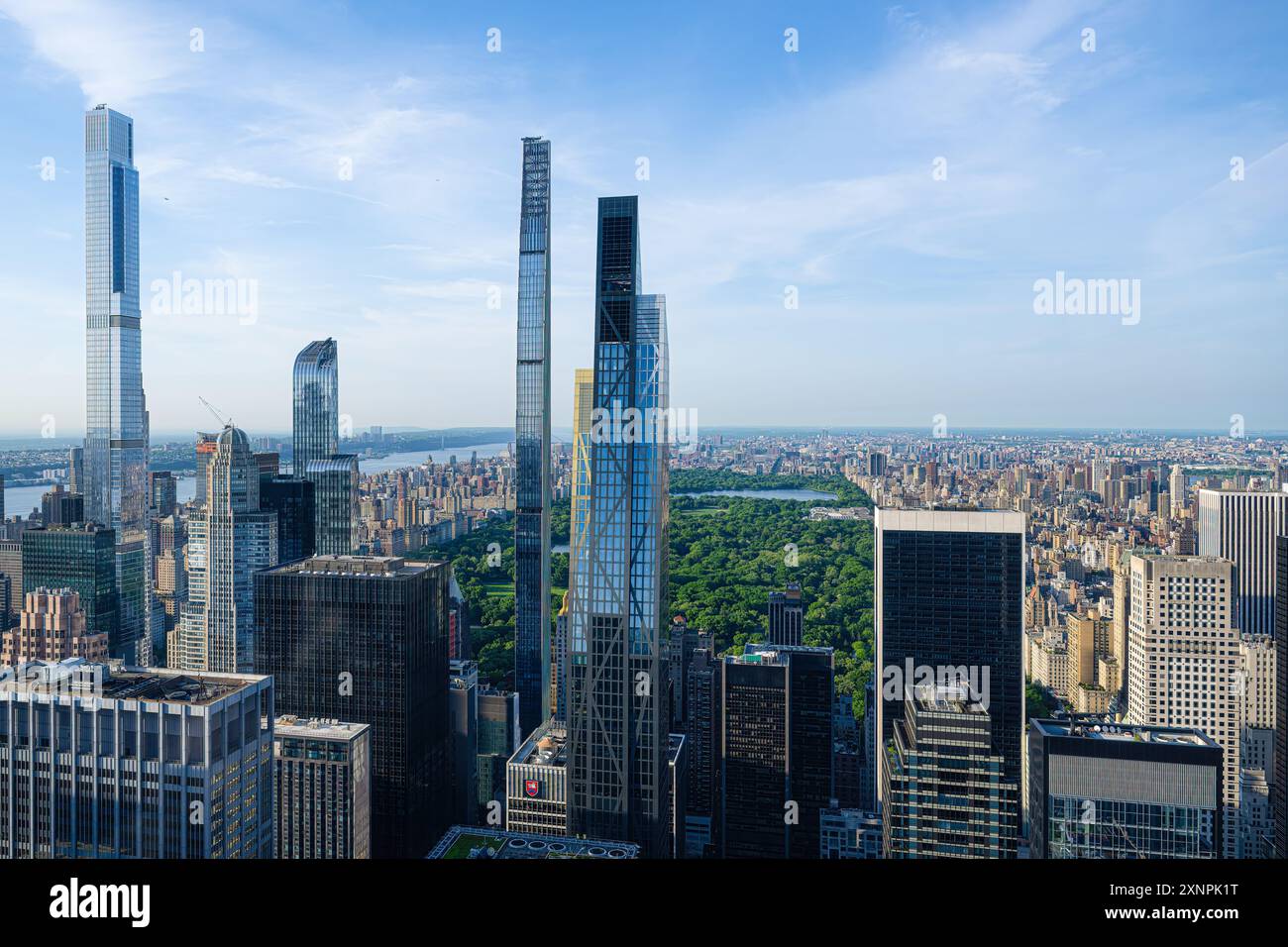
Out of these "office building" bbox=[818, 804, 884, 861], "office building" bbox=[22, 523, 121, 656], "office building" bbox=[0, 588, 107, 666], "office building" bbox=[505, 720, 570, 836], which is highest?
"office building" bbox=[22, 523, 121, 656]

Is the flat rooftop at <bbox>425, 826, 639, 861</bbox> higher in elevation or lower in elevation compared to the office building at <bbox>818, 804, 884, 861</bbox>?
higher

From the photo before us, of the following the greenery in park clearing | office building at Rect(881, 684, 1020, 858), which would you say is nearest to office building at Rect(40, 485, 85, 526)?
the greenery in park clearing

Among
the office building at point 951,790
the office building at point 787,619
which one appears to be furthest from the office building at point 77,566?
the office building at point 951,790

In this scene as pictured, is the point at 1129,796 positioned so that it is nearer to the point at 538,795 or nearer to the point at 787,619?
the point at 538,795

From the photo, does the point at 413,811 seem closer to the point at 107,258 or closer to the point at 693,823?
the point at 693,823

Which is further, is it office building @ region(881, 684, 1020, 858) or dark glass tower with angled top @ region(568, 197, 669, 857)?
dark glass tower with angled top @ region(568, 197, 669, 857)

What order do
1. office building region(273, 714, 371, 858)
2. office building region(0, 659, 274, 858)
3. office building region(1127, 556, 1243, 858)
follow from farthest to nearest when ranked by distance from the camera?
office building region(1127, 556, 1243, 858) → office building region(273, 714, 371, 858) → office building region(0, 659, 274, 858)

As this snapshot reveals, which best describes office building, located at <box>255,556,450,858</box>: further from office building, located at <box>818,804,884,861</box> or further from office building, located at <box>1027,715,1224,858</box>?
office building, located at <box>1027,715,1224,858</box>

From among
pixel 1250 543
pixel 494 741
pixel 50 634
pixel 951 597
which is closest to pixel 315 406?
pixel 50 634
